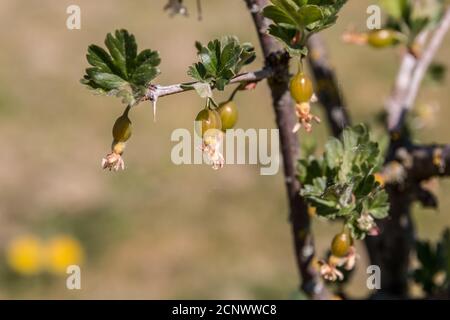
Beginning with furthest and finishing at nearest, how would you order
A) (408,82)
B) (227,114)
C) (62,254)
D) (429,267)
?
1. (62,254)
2. (408,82)
3. (429,267)
4. (227,114)

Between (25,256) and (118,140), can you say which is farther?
(25,256)

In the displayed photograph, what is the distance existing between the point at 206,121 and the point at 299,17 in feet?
0.59

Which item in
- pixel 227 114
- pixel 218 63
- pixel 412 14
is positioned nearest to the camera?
pixel 218 63

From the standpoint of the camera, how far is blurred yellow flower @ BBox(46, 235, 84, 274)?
11.5 ft

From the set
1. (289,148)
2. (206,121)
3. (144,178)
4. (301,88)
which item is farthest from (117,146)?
(144,178)

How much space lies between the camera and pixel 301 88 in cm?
104

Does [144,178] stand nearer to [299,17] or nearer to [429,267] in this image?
[429,267]

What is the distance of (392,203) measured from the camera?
1.67m

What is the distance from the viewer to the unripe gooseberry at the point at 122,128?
981 mm

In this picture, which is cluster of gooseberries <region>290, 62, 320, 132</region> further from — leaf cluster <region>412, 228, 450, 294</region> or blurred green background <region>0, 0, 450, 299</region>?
blurred green background <region>0, 0, 450, 299</region>

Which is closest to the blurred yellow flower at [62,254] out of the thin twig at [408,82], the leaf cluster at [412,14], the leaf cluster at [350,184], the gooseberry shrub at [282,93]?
the thin twig at [408,82]

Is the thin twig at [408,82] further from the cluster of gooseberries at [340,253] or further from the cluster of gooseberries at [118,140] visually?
the cluster of gooseberries at [118,140]

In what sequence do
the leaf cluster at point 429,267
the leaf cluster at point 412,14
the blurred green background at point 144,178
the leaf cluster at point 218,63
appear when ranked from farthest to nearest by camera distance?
1. the blurred green background at point 144,178
2. the leaf cluster at point 412,14
3. the leaf cluster at point 429,267
4. the leaf cluster at point 218,63

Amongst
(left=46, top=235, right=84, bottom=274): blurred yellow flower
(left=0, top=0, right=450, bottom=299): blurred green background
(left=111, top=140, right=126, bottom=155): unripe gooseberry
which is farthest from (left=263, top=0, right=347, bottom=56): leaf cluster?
(left=46, top=235, right=84, bottom=274): blurred yellow flower
